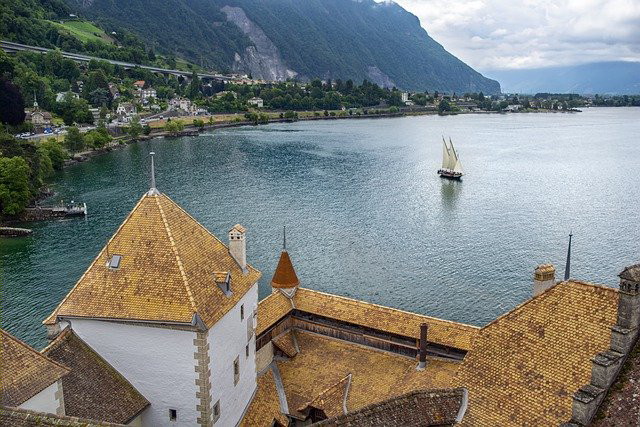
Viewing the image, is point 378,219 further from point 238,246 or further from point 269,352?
point 238,246

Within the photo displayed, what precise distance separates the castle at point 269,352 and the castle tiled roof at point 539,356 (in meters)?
0.04

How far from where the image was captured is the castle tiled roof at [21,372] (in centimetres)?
1644

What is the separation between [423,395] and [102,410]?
11.0 metres

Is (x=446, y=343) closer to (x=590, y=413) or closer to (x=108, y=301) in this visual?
(x=590, y=413)

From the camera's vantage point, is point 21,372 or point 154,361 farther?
point 154,361

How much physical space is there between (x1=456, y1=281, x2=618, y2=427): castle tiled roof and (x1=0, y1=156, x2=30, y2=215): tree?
72791mm

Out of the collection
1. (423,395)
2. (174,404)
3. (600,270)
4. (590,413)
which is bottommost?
(600,270)

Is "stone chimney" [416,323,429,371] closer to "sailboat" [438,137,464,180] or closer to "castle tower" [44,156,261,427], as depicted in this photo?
"castle tower" [44,156,261,427]

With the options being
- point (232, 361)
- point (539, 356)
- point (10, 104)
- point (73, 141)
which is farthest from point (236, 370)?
point (73, 141)

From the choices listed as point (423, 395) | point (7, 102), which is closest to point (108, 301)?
point (423, 395)

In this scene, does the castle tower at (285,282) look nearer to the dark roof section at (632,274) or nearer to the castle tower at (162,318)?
the castle tower at (162,318)

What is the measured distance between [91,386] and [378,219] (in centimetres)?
6480

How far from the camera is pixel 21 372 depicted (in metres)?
17.2

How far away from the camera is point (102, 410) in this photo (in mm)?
19953
